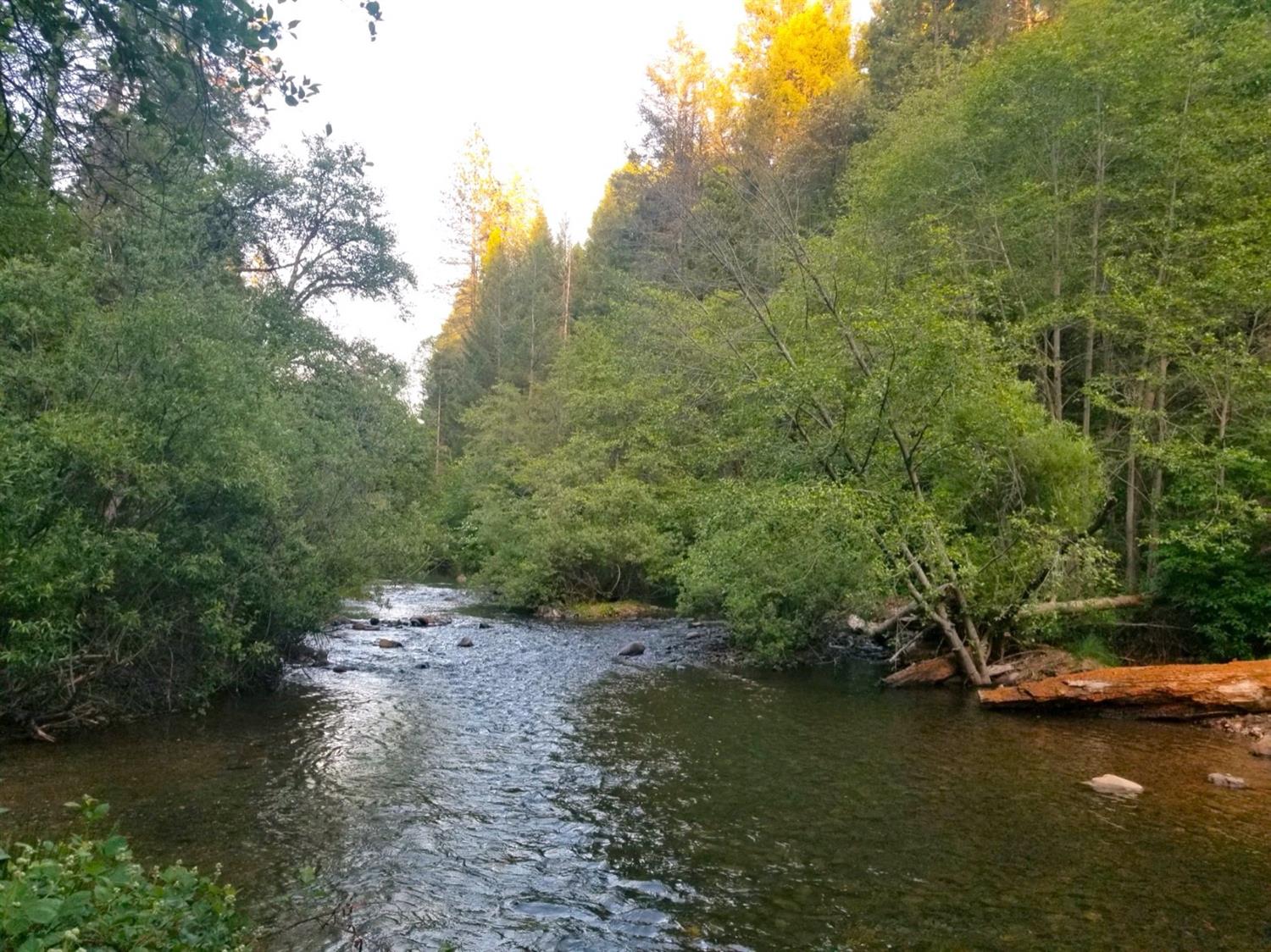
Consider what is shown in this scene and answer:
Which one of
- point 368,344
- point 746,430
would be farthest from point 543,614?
point 746,430

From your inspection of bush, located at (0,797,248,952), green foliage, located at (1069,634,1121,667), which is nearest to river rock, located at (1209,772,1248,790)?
green foliage, located at (1069,634,1121,667)

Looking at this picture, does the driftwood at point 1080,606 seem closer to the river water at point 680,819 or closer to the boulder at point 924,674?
the boulder at point 924,674

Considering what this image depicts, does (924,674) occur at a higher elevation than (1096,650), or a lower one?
lower

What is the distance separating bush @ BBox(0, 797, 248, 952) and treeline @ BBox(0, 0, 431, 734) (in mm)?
3822

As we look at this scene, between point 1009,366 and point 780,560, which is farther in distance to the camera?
point 780,560

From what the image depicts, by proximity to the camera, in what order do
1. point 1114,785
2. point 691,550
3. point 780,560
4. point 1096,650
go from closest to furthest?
point 1114,785 < point 1096,650 < point 780,560 < point 691,550

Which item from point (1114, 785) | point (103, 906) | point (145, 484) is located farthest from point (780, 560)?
point (103, 906)

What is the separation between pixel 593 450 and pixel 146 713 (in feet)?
65.3

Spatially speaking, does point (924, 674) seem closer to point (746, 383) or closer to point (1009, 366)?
point (1009, 366)

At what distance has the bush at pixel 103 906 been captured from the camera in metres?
3.10

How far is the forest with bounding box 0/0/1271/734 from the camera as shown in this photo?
9.81 m

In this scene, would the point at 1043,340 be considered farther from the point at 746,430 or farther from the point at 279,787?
the point at 279,787

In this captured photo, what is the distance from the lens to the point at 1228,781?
404 inches

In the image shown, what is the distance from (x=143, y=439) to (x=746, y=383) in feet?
35.8
